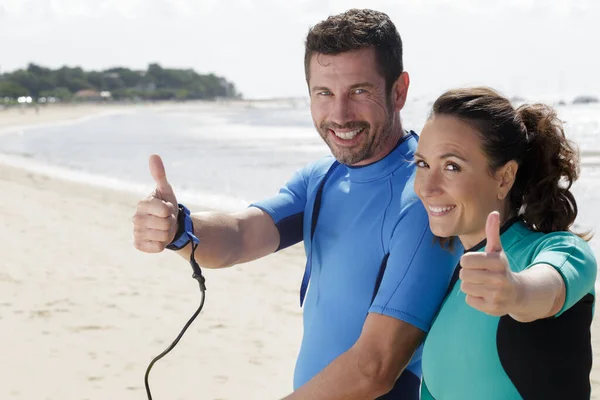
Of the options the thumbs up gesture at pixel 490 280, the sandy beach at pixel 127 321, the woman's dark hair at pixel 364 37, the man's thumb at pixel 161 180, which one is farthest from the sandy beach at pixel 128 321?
the thumbs up gesture at pixel 490 280

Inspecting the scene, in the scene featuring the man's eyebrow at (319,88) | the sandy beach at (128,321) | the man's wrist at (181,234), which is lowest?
the sandy beach at (128,321)

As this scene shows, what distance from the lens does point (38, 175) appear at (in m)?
17.5

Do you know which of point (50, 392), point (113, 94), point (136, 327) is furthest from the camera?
point (113, 94)

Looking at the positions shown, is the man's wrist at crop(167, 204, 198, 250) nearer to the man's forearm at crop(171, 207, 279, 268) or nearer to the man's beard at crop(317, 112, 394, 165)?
the man's forearm at crop(171, 207, 279, 268)

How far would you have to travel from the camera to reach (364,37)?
2088 millimetres

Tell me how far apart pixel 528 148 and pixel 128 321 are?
4.99m

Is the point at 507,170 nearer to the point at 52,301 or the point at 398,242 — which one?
the point at 398,242

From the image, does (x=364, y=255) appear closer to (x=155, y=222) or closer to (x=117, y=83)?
(x=155, y=222)

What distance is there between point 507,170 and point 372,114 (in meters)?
0.59

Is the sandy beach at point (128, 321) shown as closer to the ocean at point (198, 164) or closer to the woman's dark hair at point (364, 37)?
the woman's dark hair at point (364, 37)

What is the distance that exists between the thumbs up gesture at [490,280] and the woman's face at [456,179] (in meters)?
0.36

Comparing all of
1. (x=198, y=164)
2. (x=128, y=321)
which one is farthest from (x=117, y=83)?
(x=128, y=321)

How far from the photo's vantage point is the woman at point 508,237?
1491 mm

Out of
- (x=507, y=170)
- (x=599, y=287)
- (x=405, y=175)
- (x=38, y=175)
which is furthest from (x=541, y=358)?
(x=38, y=175)
